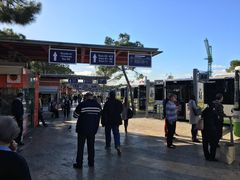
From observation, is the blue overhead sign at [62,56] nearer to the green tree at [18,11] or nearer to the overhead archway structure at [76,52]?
the overhead archway structure at [76,52]

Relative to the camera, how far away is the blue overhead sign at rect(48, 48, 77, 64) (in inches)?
724

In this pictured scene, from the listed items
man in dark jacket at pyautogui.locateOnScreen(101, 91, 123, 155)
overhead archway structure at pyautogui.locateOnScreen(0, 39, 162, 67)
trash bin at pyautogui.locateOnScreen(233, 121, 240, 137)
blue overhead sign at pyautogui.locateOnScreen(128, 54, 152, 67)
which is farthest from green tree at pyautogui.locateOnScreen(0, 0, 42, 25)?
trash bin at pyautogui.locateOnScreen(233, 121, 240, 137)

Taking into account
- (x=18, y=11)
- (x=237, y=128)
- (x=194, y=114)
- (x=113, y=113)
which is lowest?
(x=237, y=128)

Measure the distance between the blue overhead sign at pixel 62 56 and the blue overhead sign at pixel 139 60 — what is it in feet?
8.88

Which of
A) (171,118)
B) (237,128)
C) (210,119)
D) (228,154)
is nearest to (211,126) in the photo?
(210,119)

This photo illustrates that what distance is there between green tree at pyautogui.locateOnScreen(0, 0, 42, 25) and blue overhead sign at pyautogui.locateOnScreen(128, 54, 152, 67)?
195 inches

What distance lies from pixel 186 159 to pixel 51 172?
12.3 ft

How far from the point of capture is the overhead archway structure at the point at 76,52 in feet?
57.3

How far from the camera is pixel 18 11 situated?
62.1 ft

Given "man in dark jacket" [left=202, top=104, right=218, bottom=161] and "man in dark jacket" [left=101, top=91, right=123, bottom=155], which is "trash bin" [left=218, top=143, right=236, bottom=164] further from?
"man in dark jacket" [left=101, top=91, right=123, bottom=155]

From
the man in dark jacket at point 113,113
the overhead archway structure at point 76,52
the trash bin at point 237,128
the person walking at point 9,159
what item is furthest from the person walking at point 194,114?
the person walking at point 9,159

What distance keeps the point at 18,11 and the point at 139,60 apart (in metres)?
6.11

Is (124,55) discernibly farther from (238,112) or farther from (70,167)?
(70,167)

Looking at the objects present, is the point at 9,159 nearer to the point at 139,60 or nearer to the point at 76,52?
the point at 76,52
